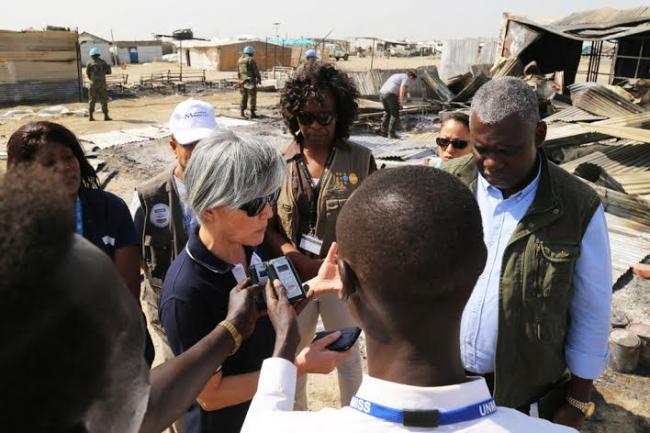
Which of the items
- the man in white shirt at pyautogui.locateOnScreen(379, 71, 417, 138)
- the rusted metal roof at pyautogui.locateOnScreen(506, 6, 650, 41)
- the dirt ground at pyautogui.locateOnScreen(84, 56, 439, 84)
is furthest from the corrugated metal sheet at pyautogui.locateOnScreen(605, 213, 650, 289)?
the dirt ground at pyautogui.locateOnScreen(84, 56, 439, 84)

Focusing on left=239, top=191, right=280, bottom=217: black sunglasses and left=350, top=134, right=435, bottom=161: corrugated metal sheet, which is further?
left=350, top=134, right=435, bottom=161: corrugated metal sheet

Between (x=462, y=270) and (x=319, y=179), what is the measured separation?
2.13 m

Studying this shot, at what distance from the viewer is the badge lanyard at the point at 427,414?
1.06m

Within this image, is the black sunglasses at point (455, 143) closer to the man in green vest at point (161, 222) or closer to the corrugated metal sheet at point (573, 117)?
the man in green vest at point (161, 222)

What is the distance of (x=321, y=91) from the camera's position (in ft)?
11.0

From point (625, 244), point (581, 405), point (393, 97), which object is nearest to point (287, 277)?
point (581, 405)

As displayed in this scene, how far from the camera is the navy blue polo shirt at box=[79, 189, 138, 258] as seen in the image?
2.62 m

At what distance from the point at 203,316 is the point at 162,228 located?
1.18 metres

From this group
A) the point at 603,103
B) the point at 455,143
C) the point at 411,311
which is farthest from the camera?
the point at 603,103

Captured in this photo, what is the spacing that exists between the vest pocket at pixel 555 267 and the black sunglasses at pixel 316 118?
165 cm

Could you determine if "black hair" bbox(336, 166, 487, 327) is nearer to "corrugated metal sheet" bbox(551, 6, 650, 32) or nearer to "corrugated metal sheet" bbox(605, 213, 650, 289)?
"corrugated metal sheet" bbox(605, 213, 650, 289)

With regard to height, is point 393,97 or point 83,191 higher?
point 393,97

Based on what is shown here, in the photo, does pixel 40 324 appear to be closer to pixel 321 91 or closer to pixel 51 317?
pixel 51 317

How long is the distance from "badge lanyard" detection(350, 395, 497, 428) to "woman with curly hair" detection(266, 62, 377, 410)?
1.95 m
